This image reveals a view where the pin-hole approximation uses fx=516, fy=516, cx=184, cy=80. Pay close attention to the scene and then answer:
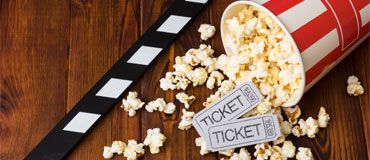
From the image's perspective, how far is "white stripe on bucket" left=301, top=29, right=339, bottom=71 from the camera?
1.14 metres

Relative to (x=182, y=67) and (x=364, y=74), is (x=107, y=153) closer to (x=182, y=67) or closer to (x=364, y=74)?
(x=182, y=67)

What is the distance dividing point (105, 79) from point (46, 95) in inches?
6.1

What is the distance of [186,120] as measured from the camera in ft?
4.20

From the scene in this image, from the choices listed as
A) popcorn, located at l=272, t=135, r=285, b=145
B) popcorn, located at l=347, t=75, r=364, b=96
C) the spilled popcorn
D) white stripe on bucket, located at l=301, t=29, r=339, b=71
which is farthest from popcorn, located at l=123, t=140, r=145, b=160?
popcorn, located at l=347, t=75, r=364, b=96

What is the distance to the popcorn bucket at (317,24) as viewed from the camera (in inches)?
44.6

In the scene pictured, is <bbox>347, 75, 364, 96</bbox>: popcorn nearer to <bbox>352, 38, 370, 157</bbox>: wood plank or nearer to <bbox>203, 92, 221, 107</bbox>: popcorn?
<bbox>352, 38, 370, 157</bbox>: wood plank

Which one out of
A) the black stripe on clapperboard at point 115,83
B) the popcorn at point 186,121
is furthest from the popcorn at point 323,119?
the black stripe on clapperboard at point 115,83

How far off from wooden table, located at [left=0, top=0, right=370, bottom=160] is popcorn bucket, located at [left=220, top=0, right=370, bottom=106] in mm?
167

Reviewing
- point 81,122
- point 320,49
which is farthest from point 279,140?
point 81,122

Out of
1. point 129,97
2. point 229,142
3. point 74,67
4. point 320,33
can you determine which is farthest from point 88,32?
point 320,33

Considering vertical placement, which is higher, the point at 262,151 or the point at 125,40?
the point at 125,40

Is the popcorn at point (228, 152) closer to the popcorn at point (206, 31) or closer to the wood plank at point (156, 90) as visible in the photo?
the wood plank at point (156, 90)

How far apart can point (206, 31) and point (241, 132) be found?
1.03 feet

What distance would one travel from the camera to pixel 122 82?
133 centimetres
